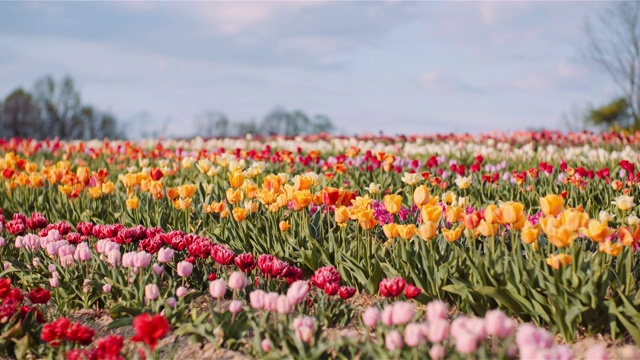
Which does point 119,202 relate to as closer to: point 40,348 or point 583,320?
point 40,348

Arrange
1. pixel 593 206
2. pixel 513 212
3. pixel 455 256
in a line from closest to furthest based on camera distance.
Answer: pixel 513 212, pixel 455 256, pixel 593 206

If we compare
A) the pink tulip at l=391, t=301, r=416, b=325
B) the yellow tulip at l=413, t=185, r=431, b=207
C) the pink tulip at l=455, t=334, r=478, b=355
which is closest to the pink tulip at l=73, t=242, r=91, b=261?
the yellow tulip at l=413, t=185, r=431, b=207

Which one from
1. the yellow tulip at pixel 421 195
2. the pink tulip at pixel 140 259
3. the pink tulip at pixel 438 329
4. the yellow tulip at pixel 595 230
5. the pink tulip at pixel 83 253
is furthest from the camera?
the pink tulip at pixel 83 253

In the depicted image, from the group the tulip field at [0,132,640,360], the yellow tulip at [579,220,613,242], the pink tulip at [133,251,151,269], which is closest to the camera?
the tulip field at [0,132,640,360]

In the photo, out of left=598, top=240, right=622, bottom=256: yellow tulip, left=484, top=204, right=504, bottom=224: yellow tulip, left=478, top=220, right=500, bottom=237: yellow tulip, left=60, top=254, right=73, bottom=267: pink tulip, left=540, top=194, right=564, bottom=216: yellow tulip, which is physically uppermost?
left=540, top=194, right=564, bottom=216: yellow tulip

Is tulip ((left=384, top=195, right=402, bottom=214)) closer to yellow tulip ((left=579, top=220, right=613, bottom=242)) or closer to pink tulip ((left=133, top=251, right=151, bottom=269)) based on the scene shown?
yellow tulip ((left=579, top=220, right=613, bottom=242))

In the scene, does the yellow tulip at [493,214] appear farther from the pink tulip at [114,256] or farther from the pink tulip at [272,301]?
the pink tulip at [114,256]

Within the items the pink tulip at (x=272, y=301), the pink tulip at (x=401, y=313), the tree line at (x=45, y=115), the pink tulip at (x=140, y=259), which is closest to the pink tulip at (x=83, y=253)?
the pink tulip at (x=140, y=259)

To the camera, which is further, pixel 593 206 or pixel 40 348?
pixel 593 206

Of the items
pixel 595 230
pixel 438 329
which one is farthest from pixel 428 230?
pixel 438 329

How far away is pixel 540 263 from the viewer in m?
4.38

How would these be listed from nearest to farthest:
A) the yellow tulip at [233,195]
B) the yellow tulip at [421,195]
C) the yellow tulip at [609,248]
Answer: the yellow tulip at [609,248]
the yellow tulip at [421,195]
the yellow tulip at [233,195]

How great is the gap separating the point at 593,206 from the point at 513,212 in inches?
136

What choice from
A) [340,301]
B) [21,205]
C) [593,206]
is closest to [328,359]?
[340,301]
